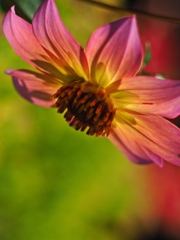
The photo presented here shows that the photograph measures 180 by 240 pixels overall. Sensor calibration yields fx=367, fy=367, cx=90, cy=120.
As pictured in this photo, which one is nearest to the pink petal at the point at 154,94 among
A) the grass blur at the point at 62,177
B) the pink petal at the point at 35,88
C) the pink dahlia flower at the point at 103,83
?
the pink dahlia flower at the point at 103,83

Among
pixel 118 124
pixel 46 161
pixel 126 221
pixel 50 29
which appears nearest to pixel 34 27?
pixel 50 29

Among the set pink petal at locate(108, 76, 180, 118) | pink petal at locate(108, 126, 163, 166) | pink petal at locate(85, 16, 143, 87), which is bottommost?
pink petal at locate(108, 126, 163, 166)

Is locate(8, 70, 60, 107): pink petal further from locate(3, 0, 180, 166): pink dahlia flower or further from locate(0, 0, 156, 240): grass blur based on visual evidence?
locate(0, 0, 156, 240): grass blur

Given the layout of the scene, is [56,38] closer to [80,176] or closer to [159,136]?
[159,136]

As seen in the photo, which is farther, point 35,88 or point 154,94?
point 35,88

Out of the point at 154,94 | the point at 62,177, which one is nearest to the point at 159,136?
the point at 154,94

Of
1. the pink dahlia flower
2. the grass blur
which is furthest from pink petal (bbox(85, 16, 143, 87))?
the grass blur
